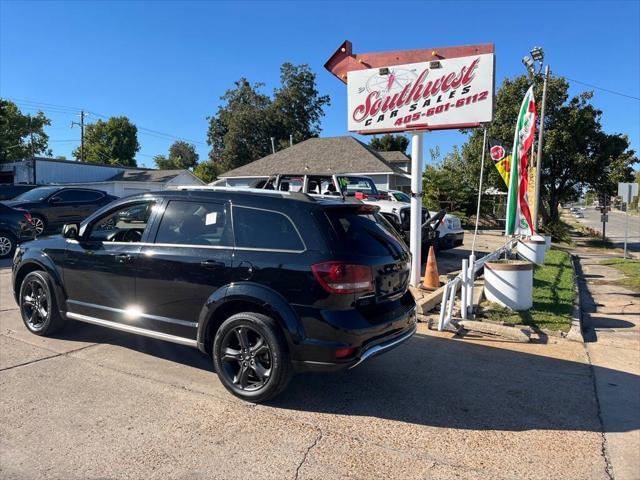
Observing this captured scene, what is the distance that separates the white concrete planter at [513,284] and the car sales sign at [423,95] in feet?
8.21

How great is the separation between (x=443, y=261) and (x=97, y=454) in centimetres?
1101

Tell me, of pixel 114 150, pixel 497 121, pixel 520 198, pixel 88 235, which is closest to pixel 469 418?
pixel 88 235

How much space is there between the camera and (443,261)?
13.1 metres

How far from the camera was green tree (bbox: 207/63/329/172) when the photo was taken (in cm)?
5601

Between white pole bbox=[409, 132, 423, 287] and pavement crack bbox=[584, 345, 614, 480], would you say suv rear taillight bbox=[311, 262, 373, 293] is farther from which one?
white pole bbox=[409, 132, 423, 287]

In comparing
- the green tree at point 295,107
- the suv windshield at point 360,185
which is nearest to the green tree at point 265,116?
the green tree at point 295,107

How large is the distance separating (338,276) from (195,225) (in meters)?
1.61

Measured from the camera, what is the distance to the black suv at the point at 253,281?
3.78 metres

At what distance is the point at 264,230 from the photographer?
4133 mm

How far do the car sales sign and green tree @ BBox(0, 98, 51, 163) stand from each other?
5374cm

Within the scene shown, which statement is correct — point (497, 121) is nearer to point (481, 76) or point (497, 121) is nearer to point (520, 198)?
point (520, 198)

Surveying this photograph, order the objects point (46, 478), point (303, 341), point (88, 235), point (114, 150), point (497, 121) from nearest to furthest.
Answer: point (46, 478) → point (303, 341) → point (88, 235) → point (497, 121) → point (114, 150)

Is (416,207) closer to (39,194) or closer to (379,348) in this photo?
(379,348)

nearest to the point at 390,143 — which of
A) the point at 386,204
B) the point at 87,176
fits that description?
the point at 87,176
